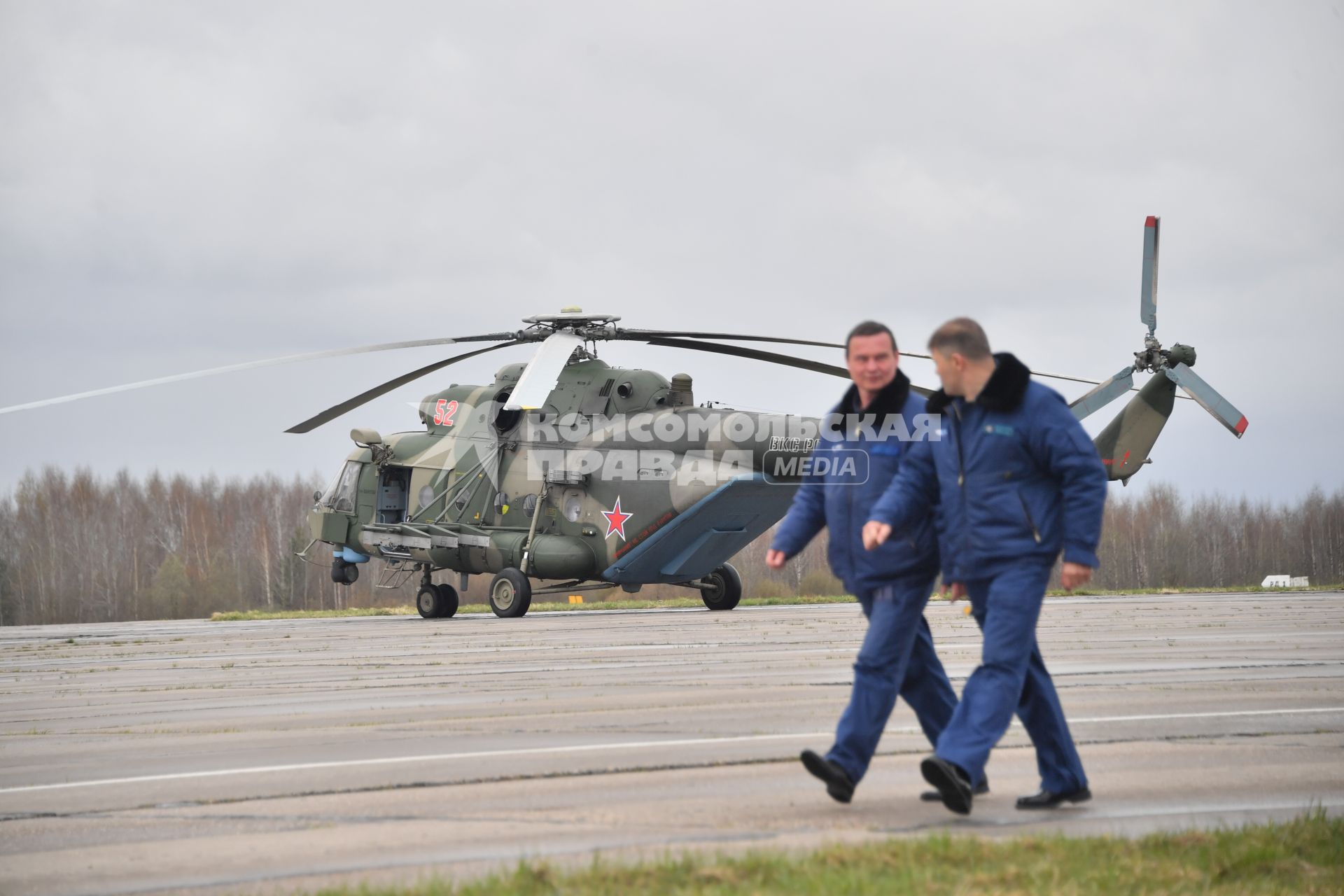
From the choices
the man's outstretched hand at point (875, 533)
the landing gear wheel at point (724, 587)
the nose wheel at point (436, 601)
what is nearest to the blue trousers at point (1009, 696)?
the man's outstretched hand at point (875, 533)

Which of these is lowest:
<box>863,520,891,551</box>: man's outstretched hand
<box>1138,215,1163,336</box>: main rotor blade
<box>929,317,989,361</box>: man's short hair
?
<box>863,520,891,551</box>: man's outstretched hand

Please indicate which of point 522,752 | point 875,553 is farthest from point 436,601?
point 875,553

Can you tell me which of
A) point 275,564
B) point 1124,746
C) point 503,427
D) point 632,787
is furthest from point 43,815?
point 275,564

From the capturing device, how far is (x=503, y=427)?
25328 millimetres

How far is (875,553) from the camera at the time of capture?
630 centimetres

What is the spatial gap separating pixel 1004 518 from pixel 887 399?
34.0 inches

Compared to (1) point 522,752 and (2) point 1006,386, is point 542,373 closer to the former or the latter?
(1) point 522,752

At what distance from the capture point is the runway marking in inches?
275

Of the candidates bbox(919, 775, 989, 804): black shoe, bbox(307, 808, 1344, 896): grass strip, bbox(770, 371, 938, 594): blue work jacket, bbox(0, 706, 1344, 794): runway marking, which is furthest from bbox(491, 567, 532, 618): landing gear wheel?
bbox(307, 808, 1344, 896): grass strip

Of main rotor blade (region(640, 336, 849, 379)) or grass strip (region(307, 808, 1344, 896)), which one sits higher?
main rotor blade (region(640, 336, 849, 379))

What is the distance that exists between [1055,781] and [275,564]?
7070cm

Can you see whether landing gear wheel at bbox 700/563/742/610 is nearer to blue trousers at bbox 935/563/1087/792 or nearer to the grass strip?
blue trousers at bbox 935/563/1087/792

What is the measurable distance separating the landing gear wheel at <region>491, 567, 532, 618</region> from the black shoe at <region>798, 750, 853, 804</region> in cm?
1840

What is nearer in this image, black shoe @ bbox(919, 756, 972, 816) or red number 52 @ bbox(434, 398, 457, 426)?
black shoe @ bbox(919, 756, 972, 816)
